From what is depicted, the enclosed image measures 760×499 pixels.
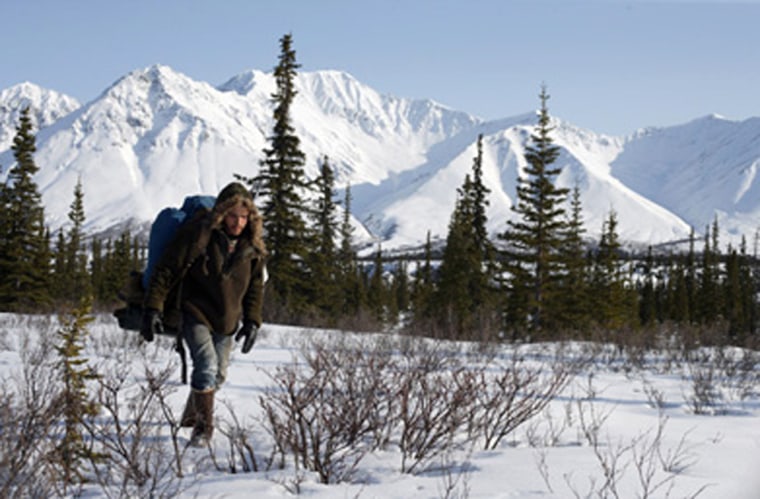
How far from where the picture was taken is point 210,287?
13.8 ft

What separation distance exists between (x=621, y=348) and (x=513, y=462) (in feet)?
28.6

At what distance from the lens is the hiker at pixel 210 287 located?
4.02 m

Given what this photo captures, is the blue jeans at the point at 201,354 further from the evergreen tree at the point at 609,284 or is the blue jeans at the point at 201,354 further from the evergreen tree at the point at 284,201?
the evergreen tree at the point at 609,284

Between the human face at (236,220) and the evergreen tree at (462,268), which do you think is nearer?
the human face at (236,220)

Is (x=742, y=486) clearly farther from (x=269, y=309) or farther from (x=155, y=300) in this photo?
(x=269, y=309)

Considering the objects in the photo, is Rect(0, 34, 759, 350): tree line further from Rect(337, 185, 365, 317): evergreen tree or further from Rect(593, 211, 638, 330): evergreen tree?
Rect(337, 185, 365, 317): evergreen tree

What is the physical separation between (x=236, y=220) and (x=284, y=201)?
18.8 meters

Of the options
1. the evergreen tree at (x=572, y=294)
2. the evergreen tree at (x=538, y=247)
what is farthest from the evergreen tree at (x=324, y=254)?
the evergreen tree at (x=572, y=294)

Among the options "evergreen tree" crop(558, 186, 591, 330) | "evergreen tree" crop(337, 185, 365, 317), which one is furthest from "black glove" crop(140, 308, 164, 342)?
"evergreen tree" crop(337, 185, 365, 317)

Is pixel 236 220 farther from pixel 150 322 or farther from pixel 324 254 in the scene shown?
pixel 324 254

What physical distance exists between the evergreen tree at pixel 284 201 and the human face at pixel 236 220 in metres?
18.0

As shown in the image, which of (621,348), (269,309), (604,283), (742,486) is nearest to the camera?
(742,486)

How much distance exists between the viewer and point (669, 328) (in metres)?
13.0

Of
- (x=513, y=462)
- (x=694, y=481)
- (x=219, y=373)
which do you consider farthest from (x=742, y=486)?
(x=219, y=373)
